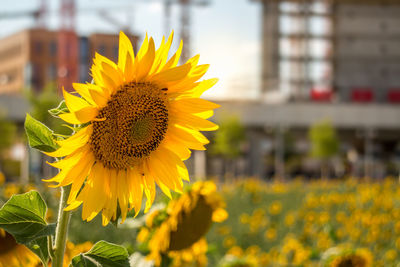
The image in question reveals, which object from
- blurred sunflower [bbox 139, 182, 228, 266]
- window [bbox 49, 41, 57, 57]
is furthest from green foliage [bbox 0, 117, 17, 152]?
window [bbox 49, 41, 57, 57]

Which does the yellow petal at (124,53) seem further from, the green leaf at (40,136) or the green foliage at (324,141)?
the green foliage at (324,141)

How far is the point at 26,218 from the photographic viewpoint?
970 millimetres

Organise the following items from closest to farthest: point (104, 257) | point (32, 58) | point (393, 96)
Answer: point (104, 257), point (393, 96), point (32, 58)

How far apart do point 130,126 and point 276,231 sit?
22.2 ft

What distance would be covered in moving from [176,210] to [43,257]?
0.71 meters

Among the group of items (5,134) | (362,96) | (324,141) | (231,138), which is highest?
(5,134)

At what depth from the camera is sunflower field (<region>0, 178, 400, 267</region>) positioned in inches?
71.0

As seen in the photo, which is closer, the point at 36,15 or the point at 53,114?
the point at 53,114

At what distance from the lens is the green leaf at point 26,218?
95 centimetres

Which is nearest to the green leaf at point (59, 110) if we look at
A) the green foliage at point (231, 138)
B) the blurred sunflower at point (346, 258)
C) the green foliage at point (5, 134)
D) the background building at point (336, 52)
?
the blurred sunflower at point (346, 258)

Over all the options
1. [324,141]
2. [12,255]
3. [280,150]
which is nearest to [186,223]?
[12,255]

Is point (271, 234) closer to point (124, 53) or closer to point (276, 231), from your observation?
point (276, 231)

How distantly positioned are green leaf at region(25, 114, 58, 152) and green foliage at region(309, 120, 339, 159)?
1483 inches

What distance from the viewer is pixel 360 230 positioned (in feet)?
22.0
